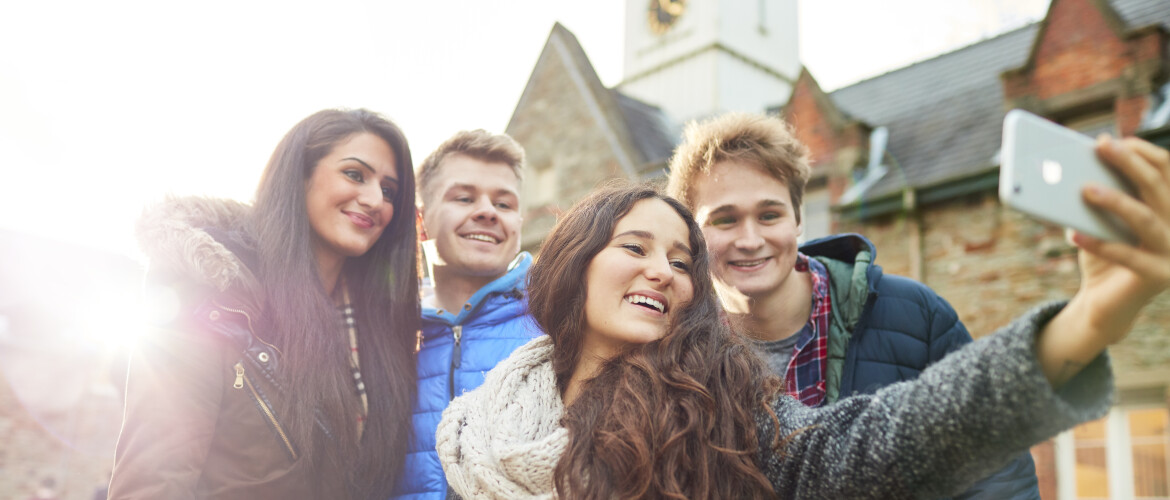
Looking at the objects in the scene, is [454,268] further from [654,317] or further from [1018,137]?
[1018,137]

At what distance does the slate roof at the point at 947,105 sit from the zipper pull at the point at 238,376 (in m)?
8.85

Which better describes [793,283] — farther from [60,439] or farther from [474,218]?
[60,439]

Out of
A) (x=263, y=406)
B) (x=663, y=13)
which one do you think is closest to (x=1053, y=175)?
(x=263, y=406)

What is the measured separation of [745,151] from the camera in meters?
2.92

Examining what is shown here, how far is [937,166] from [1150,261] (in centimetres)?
955

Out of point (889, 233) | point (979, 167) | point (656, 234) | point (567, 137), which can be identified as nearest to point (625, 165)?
point (567, 137)

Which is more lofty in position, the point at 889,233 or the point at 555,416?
the point at 889,233

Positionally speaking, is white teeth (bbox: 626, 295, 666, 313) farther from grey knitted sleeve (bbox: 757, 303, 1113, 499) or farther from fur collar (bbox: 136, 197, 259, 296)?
fur collar (bbox: 136, 197, 259, 296)

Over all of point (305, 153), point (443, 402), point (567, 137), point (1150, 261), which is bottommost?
point (443, 402)

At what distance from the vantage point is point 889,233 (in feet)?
32.1

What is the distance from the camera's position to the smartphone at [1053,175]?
3.79 ft

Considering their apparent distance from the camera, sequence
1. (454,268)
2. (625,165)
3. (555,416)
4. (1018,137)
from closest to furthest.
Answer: (1018,137), (555,416), (454,268), (625,165)

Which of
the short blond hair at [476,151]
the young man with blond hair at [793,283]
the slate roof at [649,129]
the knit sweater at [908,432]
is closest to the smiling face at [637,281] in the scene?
the knit sweater at [908,432]

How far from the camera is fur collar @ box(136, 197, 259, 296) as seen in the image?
2.36 m
